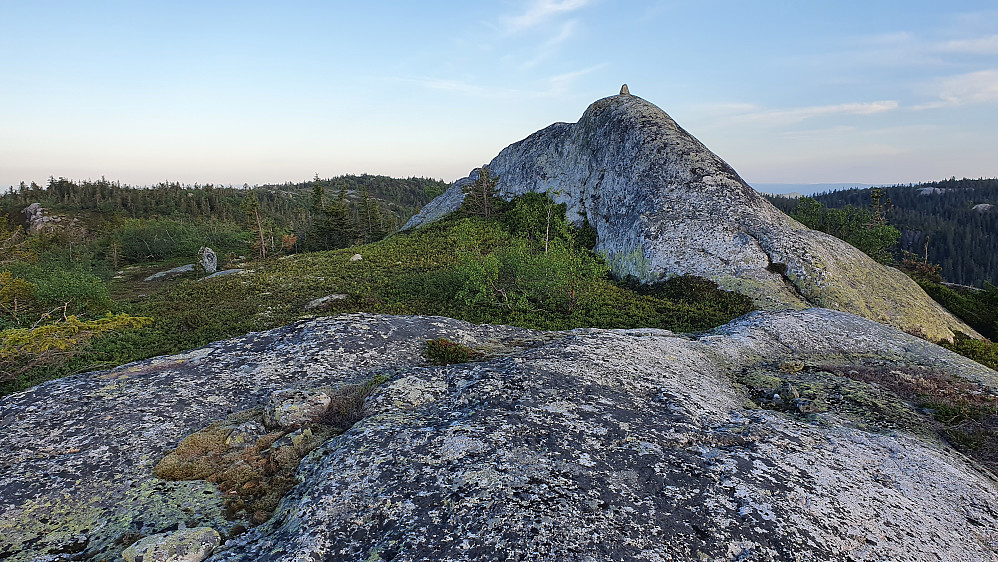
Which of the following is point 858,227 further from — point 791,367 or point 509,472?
point 509,472

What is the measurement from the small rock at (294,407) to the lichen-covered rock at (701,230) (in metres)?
22.0

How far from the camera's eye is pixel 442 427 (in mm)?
6855

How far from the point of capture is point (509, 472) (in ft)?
18.8

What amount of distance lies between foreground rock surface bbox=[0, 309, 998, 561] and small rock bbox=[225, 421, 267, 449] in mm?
863

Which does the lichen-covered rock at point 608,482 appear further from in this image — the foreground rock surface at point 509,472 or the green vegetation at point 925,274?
Result: the green vegetation at point 925,274

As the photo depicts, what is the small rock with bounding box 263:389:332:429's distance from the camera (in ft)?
25.1

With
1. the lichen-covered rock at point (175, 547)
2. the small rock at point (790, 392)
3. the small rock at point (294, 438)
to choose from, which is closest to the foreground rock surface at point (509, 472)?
the lichen-covered rock at point (175, 547)

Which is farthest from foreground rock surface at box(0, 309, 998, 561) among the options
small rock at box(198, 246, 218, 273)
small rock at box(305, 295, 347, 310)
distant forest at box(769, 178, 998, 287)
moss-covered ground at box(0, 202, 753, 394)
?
distant forest at box(769, 178, 998, 287)

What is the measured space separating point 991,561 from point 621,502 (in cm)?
440

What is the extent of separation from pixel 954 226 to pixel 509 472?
222 m

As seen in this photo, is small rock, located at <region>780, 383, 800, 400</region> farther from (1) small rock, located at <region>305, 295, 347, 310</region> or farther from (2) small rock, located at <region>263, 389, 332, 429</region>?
(1) small rock, located at <region>305, 295, 347, 310</region>

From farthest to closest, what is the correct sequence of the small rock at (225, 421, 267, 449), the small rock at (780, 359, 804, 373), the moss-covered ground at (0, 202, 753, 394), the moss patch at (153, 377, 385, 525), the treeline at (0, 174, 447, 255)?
the treeline at (0, 174, 447, 255)
the moss-covered ground at (0, 202, 753, 394)
the small rock at (780, 359, 804, 373)
the small rock at (225, 421, 267, 449)
the moss patch at (153, 377, 385, 525)

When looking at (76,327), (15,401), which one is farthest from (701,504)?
(76,327)

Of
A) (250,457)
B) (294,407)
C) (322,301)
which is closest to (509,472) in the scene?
(250,457)
